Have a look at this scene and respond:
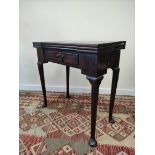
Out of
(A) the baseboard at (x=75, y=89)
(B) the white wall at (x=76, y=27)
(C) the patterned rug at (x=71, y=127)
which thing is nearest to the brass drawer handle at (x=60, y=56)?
(C) the patterned rug at (x=71, y=127)

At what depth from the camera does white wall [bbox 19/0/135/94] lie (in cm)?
181

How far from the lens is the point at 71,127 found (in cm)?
133

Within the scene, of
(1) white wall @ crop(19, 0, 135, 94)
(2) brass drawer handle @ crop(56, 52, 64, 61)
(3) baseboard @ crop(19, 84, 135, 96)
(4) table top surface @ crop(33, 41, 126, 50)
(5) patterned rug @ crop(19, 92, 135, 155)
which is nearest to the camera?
(4) table top surface @ crop(33, 41, 126, 50)

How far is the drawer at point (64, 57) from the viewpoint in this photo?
44.1 inches

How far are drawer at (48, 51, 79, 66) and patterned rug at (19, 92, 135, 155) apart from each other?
0.52m

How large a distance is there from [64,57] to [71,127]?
21.7 inches

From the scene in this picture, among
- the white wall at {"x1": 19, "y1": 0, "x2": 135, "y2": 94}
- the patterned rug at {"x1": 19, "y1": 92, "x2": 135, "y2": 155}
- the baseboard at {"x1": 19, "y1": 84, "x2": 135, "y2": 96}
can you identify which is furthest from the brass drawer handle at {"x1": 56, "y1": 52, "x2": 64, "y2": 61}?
the baseboard at {"x1": 19, "y1": 84, "x2": 135, "y2": 96}

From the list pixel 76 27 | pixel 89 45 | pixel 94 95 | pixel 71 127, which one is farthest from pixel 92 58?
pixel 76 27

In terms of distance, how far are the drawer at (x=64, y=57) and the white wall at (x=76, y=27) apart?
66 cm

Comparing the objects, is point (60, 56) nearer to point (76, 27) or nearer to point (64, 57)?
point (64, 57)

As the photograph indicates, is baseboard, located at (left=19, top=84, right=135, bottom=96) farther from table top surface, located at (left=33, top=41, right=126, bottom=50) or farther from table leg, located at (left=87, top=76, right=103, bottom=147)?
table leg, located at (left=87, top=76, right=103, bottom=147)

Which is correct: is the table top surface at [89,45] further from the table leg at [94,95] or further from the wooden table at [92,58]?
the table leg at [94,95]
